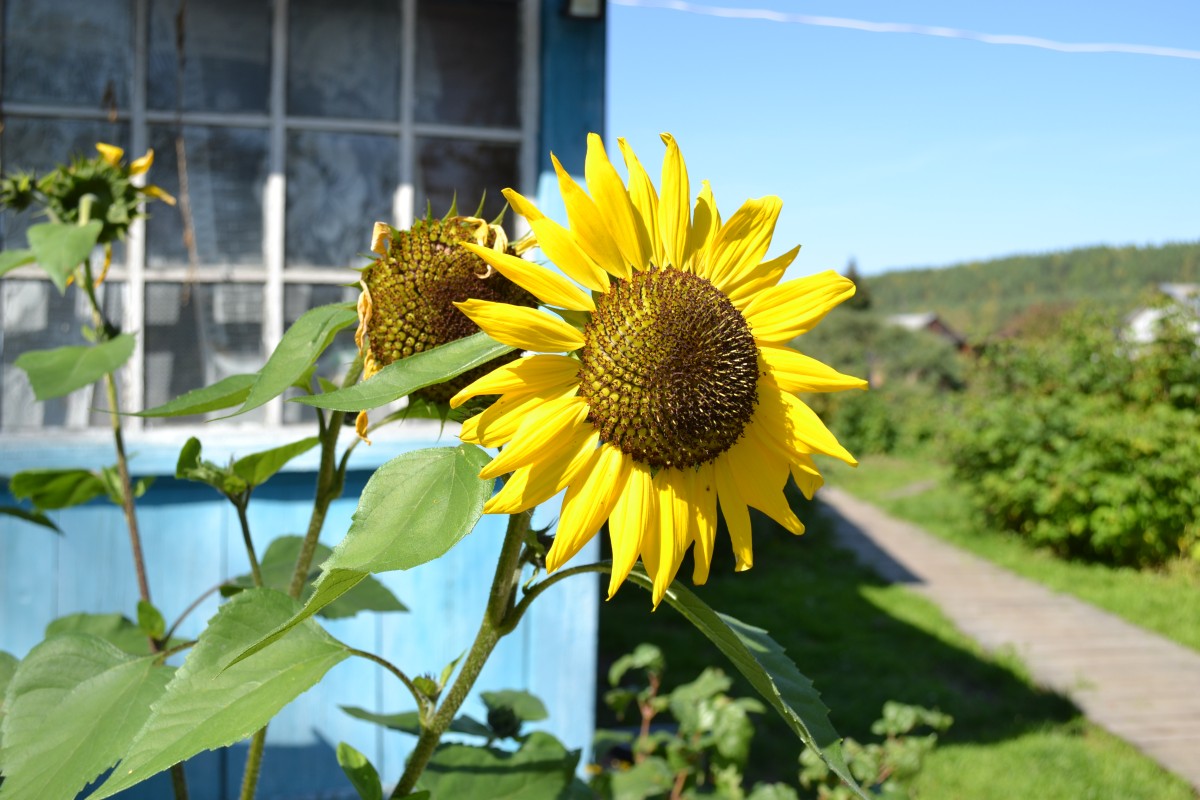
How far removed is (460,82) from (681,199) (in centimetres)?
235

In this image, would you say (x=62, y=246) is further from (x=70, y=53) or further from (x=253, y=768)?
Result: (x=70, y=53)

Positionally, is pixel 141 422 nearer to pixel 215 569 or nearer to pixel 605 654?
pixel 215 569

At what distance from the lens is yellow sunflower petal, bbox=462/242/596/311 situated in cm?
56

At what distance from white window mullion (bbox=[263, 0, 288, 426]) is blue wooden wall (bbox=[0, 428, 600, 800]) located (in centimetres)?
32

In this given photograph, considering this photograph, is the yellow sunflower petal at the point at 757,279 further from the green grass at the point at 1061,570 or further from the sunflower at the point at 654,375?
the green grass at the point at 1061,570

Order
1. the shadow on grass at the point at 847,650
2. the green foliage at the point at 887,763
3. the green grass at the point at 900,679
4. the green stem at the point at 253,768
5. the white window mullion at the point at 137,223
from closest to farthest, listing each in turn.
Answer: the green stem at the point at 253,768 → the green foliage at the point at 887,763 → the white window mullion at the point at 137,223 → the green grass at the point at 900,679 → the shadow on grass at the point at 847,650

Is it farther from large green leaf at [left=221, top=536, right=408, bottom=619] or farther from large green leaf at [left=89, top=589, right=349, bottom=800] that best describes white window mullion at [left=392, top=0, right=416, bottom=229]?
large green leaf at [left=89, top=589, right=349, bottom=800]

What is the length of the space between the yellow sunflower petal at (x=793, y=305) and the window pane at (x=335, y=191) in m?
2.28

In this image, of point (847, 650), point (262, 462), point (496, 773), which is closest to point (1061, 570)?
point (847, 650)

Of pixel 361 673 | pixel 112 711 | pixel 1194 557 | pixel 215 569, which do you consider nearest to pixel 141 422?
pixel 215 569

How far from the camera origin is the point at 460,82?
282cm

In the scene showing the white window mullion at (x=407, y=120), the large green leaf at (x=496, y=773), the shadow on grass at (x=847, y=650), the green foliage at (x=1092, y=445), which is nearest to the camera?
the large green leaf at (x=496, y=773)

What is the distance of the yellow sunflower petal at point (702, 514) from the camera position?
0.62 metres

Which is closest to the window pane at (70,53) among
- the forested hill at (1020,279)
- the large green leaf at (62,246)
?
the large green leaf at (62,246)
